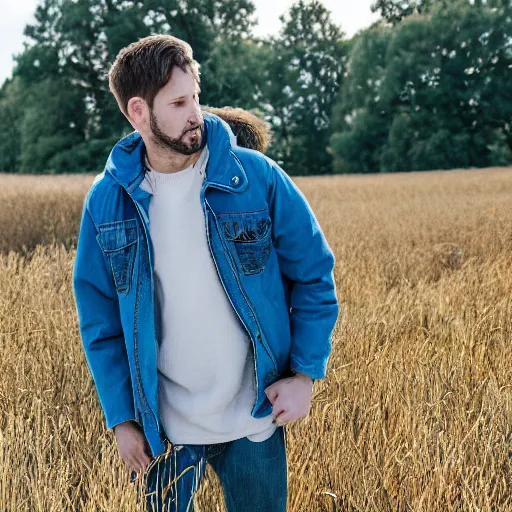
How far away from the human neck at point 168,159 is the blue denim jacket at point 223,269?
0.12 feet

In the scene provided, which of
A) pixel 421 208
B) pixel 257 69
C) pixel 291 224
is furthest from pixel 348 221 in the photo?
pixel 257 69

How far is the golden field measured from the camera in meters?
2.03

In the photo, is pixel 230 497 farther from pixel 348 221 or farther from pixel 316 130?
pixel 316 130

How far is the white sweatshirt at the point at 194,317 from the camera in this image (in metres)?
1.51

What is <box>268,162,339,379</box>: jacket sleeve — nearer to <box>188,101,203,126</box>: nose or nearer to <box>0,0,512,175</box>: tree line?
<box>188,101,203,126</box>: nose

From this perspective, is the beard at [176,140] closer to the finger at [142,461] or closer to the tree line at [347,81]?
the finger at [142,461]

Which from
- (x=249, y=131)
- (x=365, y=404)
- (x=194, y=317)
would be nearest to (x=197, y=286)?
(x=194, y=317)

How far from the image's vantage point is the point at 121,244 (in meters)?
1.52

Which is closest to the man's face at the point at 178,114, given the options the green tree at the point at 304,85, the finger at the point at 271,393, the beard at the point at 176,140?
the beard at the point at 176,140

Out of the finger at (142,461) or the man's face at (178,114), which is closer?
the man's face at (178,114)

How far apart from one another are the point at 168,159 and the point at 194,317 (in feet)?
1.16

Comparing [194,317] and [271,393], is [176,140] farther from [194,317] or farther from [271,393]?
[271,393]

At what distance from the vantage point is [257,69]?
41.1 m

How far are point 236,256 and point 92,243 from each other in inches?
13.2
